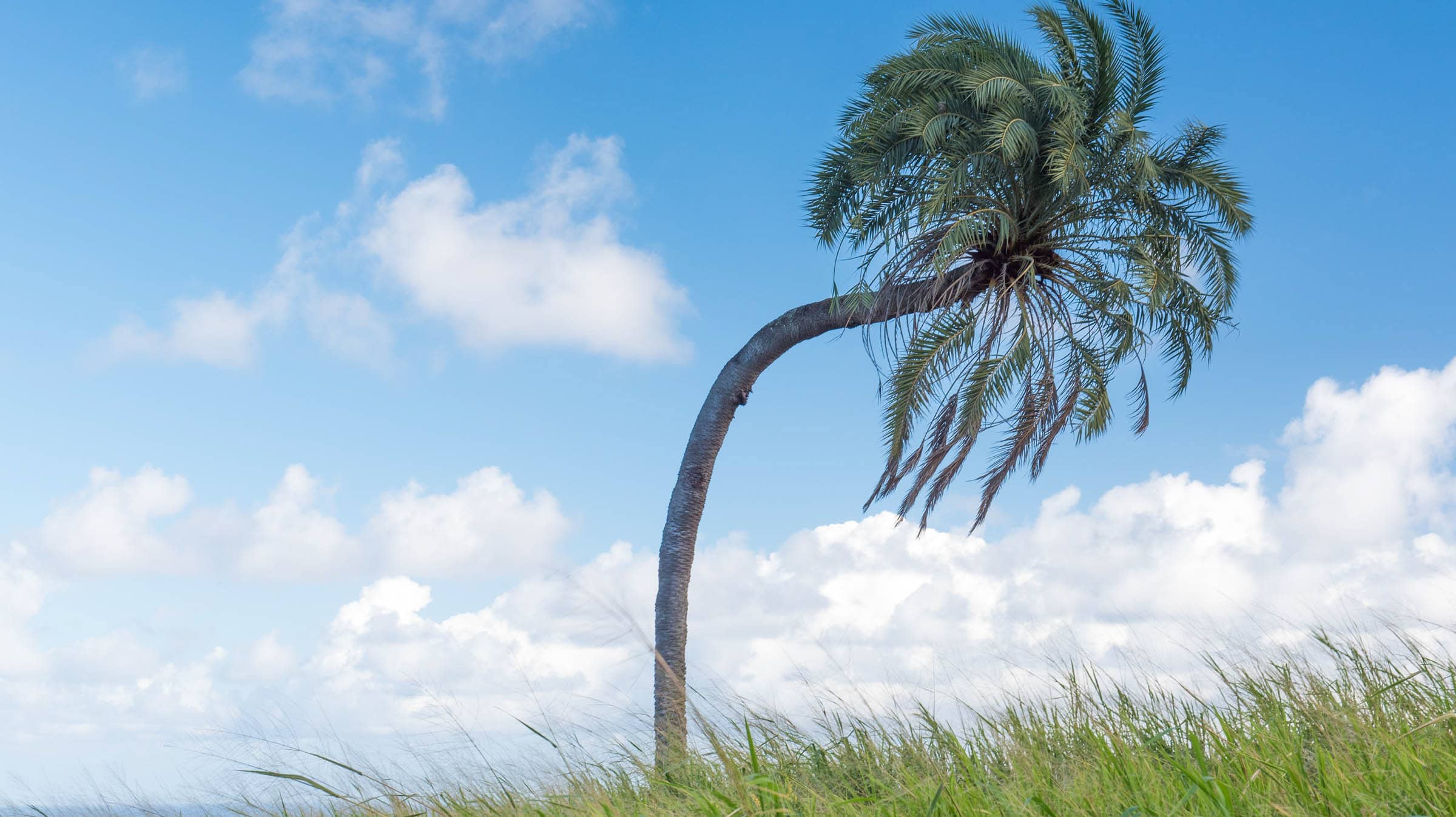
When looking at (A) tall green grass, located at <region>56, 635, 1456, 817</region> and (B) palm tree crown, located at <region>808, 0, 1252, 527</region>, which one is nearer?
(A) tall green grass, located at <region>56, 635, 1456, 817</region>

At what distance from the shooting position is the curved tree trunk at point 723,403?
10.6 metres

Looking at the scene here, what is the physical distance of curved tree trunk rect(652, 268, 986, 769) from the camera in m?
10.6

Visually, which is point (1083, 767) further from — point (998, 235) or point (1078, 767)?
point (998, 235)

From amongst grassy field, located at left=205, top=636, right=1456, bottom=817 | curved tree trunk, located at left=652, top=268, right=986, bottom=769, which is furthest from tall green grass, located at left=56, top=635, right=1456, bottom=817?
curved tree trunk, located at left=652, top=268, right=986, bottom=769

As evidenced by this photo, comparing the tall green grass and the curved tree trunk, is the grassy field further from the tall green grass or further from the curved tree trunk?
the curved tree trunk

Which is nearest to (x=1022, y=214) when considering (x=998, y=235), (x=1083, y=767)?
(x=998, y=235)

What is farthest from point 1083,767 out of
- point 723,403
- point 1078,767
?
point 723,403

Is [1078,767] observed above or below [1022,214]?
below

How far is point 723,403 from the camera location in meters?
11.2

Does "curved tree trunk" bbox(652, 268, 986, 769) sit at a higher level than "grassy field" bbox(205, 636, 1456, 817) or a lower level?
higher

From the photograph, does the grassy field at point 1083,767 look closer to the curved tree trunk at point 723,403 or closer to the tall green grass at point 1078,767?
the tall green grass at point 1078,767

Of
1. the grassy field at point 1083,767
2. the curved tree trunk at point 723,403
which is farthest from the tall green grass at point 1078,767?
the curved tree trunk at point 723,403

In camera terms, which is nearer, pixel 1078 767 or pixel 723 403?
pixel 1078 767

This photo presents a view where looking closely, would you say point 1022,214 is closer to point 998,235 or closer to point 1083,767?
point 998,235
